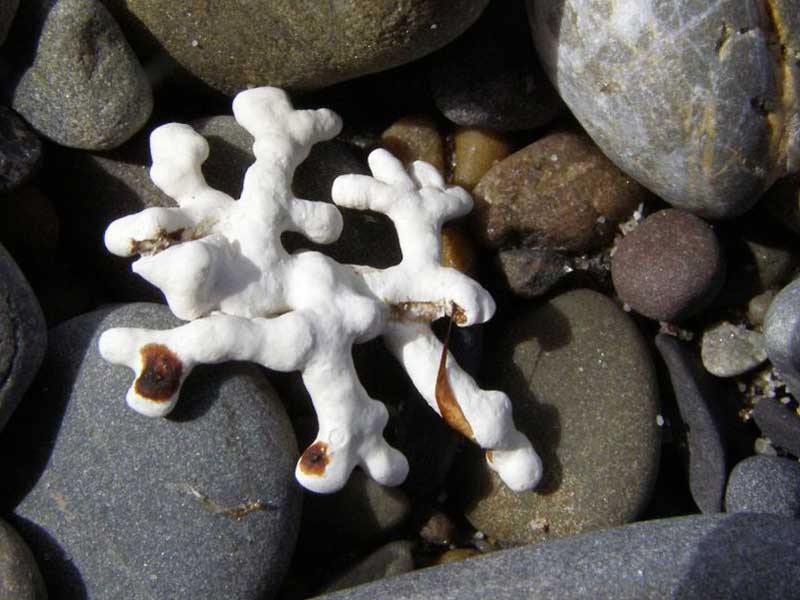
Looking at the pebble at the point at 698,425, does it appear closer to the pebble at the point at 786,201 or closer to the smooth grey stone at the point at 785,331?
the smooth grey stone at the point at 785,331

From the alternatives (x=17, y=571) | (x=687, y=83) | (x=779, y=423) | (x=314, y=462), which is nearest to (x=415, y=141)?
(x=687, y=83)

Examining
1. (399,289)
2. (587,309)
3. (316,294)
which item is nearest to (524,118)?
(587,309)

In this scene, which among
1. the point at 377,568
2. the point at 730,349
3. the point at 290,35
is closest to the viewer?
the point at 290,35

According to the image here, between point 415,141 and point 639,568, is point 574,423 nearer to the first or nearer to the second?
point 639,568

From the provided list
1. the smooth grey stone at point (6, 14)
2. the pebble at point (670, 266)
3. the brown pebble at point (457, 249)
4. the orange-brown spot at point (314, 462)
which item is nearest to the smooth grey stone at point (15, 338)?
the smooth grey stone at point (6, 14)

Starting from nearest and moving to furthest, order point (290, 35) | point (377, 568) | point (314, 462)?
point (314, 462), point (290, 35), point (377, 568)
